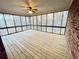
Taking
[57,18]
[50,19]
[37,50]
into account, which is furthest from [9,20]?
[37,50]

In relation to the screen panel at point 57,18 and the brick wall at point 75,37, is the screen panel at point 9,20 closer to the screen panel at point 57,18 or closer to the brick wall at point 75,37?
the screen panel at point 57,18

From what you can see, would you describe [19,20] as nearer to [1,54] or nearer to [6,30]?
[6,30]

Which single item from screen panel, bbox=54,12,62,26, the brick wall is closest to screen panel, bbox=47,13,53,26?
screen panel, bbox=54,12,62,26

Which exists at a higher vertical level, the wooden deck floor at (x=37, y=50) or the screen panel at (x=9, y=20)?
the screen panel at (x=9, y=20)

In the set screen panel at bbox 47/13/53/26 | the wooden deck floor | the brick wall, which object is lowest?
the wooden deck floor

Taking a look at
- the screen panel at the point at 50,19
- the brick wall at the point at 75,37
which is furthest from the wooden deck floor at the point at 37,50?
the screen panel at the point at 50,19

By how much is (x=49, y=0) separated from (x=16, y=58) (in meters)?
3.15

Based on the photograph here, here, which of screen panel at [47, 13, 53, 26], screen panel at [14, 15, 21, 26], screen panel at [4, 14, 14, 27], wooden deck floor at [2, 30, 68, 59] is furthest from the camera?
screen panel at [14, 15, 21, 26]

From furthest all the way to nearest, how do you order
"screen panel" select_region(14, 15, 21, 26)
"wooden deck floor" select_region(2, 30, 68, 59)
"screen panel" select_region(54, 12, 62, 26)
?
"screen panel" select_region(14, 15, 21, 26)
"screen panel" select_region(54, 12, 62, 26)
"wooden deck floor" select_region(2, 30, 68, 59)

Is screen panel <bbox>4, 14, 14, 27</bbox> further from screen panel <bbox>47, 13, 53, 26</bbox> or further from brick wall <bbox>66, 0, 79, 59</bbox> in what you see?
brick wall <bbox>66, 0, 79, 59</bbox>

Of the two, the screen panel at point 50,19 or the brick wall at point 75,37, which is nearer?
the brick wall at point 75,37

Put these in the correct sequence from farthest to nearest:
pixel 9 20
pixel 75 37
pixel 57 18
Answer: pixel 9 20, pixel 57 18, pixel 75 37

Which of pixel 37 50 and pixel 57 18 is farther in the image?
pixel 57 18

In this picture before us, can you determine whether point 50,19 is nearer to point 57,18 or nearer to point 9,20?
point 57,18
